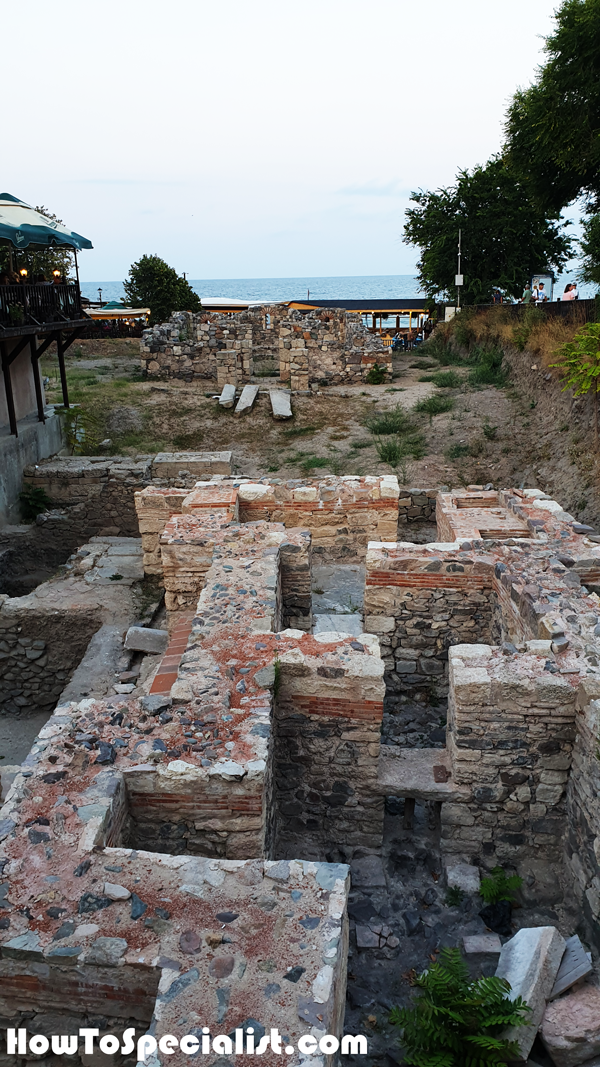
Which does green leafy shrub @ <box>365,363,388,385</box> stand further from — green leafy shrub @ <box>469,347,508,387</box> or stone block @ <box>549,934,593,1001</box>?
stone block @ <box>549,934,593,1001</box>

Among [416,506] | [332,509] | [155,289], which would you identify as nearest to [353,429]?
[416,506]

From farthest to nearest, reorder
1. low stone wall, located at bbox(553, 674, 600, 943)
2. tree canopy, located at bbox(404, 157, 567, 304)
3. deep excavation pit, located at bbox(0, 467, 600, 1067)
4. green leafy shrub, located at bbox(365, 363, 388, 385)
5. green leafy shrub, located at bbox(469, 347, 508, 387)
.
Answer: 1. tree canopy, located at bbox(404, 157, 567, 304)
2. green leafy shrub, located at bbox(365, 363, 388, 385)
3. green leafy shrub, located at bbox(469, 347, 508, 387)
4. low stone wall, located at bbox(553, 674, 600, 943)
5. deep excavation pit, located at bbox(0, 467, 600, 1067)

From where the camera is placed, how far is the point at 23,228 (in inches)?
491

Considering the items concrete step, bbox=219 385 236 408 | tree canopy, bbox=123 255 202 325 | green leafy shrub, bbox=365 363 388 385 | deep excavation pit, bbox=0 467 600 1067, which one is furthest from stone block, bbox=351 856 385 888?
tree canopy, bbox=123 255 202 325

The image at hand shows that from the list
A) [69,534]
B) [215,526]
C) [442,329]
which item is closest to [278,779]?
[215,526]

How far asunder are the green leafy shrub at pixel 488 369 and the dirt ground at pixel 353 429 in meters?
0.33

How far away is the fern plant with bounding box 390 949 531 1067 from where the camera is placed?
3.44m

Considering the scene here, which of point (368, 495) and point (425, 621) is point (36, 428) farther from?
point (425, 621)

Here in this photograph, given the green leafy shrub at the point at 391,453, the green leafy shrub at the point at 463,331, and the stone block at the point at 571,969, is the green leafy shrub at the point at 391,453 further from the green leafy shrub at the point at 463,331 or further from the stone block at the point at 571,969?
the stone block at the point at 571,969

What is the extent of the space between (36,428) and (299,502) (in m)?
8.76

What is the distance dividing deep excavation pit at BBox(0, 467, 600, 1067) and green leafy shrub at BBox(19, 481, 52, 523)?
21.1 feet

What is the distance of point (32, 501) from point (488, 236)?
21821 mm

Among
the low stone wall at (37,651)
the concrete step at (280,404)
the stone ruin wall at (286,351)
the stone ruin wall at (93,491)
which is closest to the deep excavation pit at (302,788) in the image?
the low stone wall at (37,651)

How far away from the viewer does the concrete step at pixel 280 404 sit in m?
18.8
